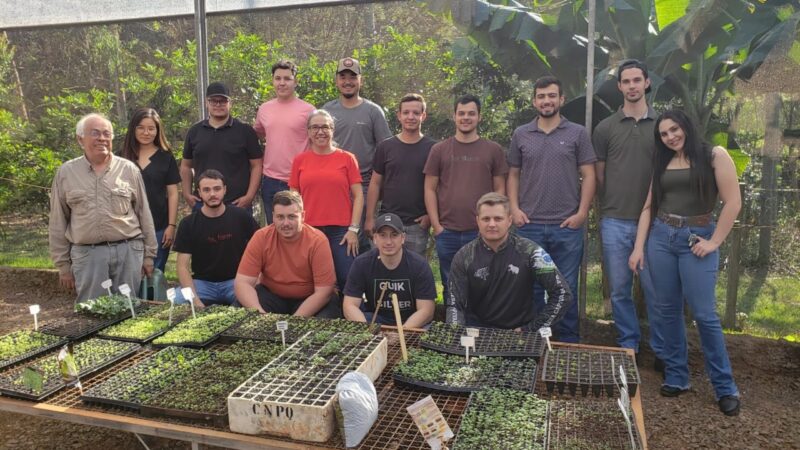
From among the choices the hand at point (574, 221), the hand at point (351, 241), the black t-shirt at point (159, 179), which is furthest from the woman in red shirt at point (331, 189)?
the hand at point (574, 221)

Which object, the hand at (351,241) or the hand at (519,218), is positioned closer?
the hand at (519,218)

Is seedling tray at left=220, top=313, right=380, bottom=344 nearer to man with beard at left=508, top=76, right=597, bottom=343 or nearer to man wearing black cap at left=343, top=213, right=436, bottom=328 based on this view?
man wearing black cap at left=343, top=213, right=436, bottom=328

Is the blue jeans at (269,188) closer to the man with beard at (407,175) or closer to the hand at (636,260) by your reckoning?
the man with beard at (407,175)

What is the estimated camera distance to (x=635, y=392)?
110 inches

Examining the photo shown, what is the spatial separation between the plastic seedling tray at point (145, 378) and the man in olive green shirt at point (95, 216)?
1610mm

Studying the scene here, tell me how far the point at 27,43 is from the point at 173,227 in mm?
3723

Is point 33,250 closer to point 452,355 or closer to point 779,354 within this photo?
point 452,355

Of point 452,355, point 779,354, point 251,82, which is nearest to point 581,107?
point 779,354

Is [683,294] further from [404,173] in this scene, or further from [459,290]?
[404,173]

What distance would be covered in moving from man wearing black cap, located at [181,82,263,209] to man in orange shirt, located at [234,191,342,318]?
959 mm

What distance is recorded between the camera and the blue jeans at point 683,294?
159 inches

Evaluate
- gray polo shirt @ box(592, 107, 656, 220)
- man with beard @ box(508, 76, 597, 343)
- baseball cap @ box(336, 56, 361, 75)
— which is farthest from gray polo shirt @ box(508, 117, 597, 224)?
baseball cap @ box(336, 56, 361, 75)

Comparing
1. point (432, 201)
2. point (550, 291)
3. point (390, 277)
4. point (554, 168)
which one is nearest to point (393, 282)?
point (390, 277)

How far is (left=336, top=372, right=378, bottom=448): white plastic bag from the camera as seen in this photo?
236 cm
